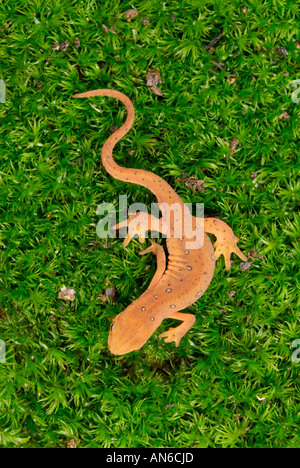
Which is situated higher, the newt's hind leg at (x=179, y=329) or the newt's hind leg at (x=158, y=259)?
the newt's hind leg at (x=158, y=259)

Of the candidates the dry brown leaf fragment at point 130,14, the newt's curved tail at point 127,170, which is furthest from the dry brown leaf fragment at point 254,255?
the dry brown leaf fragment at point 130,14

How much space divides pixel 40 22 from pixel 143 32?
1123 mm

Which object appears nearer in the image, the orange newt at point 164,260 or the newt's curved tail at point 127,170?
the orange newt at point 164,260

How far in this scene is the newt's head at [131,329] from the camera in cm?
372

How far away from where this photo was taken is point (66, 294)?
4.12 meters

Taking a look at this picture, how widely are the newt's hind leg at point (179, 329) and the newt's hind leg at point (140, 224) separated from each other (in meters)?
0.92

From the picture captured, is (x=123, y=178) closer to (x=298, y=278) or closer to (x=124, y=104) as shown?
(x=124, y=104)

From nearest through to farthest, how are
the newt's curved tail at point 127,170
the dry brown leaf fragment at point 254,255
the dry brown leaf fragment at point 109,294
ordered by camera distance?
1. the newt's curved tail at point 127,170
2. the dry brown leaf fragment at point 109,294
3. the dry brown leaf fragment at point 254,255

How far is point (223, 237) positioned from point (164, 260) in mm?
717

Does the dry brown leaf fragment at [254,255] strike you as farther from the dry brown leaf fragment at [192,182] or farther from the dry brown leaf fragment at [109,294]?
the dry brown leaf fragment at [109,294]

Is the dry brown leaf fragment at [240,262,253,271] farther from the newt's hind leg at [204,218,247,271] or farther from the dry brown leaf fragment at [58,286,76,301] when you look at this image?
the dry brown leaf fragment at [58,286,76,301]

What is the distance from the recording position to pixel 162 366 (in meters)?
4.26

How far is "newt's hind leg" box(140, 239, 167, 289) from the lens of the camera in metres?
4.01

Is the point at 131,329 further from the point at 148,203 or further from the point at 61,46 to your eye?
the point at 61,46
